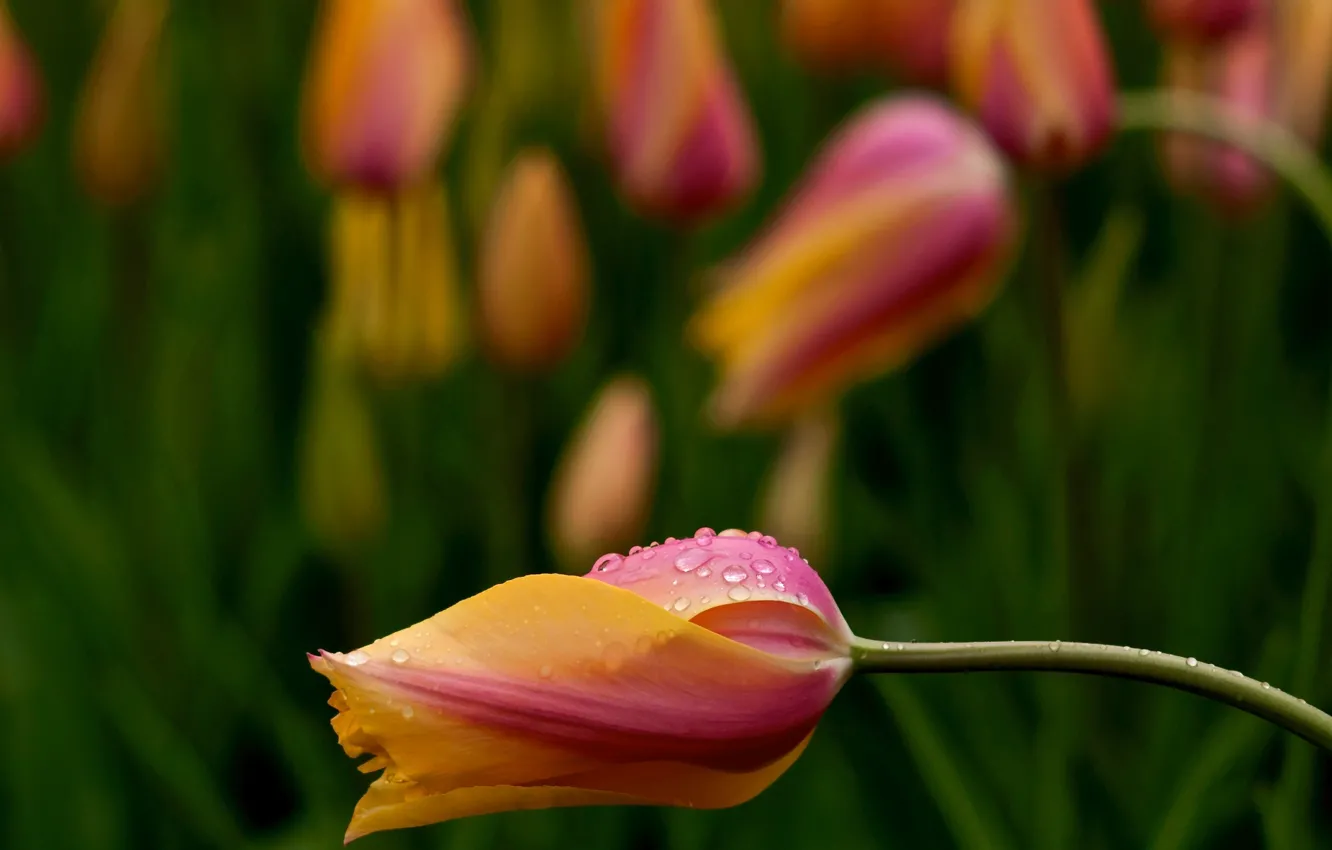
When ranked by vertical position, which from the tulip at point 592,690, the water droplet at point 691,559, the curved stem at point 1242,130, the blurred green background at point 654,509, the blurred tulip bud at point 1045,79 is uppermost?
the blurred tulip bud at point 1045,79

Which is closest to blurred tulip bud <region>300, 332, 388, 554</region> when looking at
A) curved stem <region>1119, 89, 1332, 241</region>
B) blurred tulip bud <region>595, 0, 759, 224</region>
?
blurred tulip bud <region>595, 0, 759, 224</region>

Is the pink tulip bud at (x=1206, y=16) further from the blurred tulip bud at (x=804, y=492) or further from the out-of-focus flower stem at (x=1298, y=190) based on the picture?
the blurred tulip bud at (x=804, y=492)

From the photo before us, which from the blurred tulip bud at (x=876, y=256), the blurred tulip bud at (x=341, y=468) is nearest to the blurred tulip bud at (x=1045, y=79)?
the blurred tulip bud at (x=876, y=256)

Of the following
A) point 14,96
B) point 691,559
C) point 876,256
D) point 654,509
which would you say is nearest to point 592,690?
point 691,559

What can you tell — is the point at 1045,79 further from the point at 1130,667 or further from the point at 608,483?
the point at 1130,667

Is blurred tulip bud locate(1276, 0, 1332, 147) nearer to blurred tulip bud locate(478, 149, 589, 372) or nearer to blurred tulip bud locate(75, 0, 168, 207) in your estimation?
blurred tulip bud locate(478, 149, 589, 372)

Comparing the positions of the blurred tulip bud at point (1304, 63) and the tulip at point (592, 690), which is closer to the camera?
the tulip at point (592, 690)
